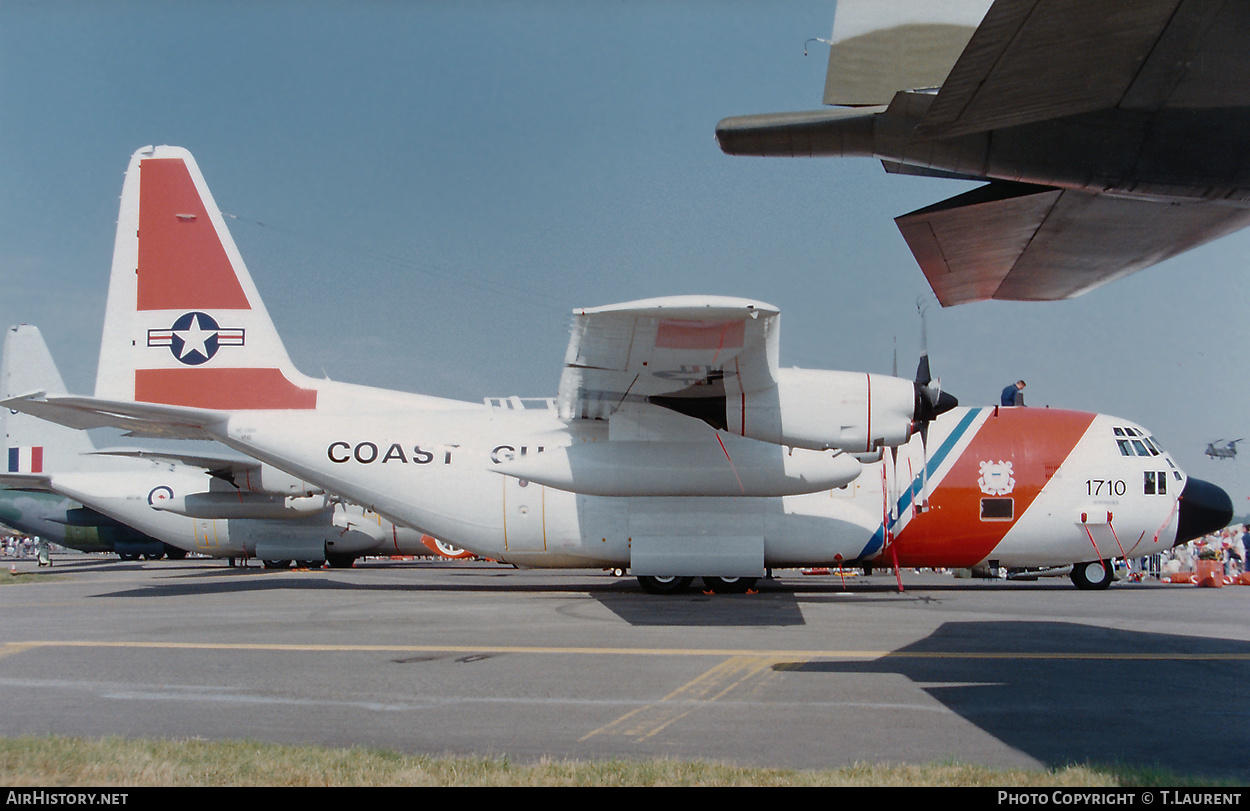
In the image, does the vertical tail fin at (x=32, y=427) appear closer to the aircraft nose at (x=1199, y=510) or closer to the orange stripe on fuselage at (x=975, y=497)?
the orange stripe on fuselage at (x=975, y=497)

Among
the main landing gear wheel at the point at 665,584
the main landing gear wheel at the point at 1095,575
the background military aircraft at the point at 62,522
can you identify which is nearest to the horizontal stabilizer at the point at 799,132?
the main landing gear wheel at the point at 665,584

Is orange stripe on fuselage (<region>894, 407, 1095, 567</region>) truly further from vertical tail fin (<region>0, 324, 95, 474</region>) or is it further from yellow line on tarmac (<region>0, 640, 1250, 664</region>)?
vertical tail fin (<region>0, 324, 95, 474</region>)

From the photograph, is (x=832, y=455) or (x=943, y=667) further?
(x=832, y=455)

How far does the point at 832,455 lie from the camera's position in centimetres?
1304

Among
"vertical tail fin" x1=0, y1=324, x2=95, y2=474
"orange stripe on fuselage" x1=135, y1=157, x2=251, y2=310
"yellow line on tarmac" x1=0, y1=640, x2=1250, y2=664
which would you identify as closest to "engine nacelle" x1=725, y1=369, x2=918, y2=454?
"yellow line on tarmac" x1=0, y1=640, x2=1250, y2=664

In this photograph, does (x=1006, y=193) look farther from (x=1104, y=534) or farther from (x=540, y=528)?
(x=1104, y=534)

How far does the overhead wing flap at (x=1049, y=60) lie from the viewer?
3.29 meters

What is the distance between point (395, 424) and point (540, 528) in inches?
124

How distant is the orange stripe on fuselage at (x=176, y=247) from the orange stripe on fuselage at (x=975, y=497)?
42.6 ft

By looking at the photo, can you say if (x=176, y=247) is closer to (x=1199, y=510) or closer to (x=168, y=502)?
(x=168, y=502)

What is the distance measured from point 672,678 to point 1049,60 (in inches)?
218

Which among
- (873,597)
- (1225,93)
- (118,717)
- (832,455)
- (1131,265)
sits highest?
(1225,93)
